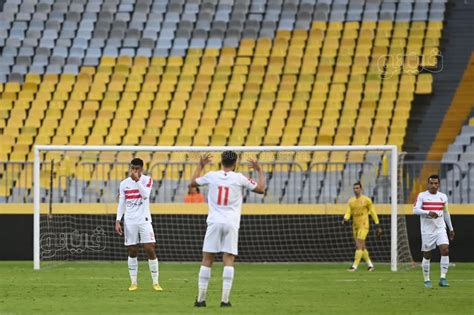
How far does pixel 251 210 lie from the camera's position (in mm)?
27500

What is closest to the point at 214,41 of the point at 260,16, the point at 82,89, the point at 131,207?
the point at 260,16

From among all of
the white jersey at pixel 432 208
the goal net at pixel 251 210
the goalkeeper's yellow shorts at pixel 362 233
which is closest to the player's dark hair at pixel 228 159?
the white jersey at pixel 432 208

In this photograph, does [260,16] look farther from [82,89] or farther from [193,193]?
[193,193]

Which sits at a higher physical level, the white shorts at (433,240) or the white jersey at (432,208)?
the white jersey at (432,208)

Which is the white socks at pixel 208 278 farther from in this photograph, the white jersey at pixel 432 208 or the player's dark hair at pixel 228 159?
the white jersey at pixel 432 208

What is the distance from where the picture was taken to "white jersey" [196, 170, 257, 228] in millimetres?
15055

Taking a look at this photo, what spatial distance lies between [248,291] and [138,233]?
6.56 ft

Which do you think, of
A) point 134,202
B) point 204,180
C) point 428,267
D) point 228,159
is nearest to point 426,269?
point 428,267

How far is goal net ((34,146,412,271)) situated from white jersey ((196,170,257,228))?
11676 millimetres

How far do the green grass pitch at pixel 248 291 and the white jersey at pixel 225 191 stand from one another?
1.10 metres

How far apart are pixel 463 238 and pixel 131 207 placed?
9963 mm

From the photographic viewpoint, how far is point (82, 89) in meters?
34.6

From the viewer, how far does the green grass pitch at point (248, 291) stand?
15273 millimetres

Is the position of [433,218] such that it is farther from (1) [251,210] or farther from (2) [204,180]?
(1) [251,210]
